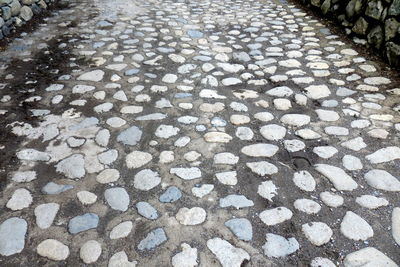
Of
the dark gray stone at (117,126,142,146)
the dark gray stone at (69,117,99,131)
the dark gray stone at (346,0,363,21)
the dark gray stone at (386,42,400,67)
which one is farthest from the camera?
the dark gray stone at (346,0,363,21)

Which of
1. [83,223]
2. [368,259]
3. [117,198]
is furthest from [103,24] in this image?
[368,259]

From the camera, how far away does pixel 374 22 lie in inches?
162

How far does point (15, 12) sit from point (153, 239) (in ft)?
14.3

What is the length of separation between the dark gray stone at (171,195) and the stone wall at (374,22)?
117 inches

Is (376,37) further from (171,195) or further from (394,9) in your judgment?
(171,195)

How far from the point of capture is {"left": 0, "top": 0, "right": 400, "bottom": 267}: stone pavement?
1.87m

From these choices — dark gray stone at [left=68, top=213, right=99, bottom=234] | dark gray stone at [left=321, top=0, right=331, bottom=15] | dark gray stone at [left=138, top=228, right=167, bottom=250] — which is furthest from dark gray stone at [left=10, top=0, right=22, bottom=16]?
dark gray stone at [left=321, top=0, right=331, bottom=15]

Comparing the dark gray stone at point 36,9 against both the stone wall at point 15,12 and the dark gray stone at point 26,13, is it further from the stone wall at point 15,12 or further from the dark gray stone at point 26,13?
the dark gray stone at point 26,13

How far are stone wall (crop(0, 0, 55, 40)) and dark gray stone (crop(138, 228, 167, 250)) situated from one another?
3828 mm

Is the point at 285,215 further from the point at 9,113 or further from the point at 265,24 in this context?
the point at 265,24

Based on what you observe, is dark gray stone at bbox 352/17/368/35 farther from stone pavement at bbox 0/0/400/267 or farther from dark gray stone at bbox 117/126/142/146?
dark gray stone at bbox 117/126/142/146

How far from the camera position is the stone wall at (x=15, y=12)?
441 cm

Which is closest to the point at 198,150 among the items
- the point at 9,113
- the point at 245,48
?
the point at 9,113

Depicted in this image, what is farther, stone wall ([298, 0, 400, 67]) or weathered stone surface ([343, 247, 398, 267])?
stone wall ([298, 0, 400, 67])
